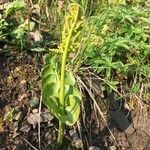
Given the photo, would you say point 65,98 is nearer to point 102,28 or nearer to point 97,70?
point 97,70

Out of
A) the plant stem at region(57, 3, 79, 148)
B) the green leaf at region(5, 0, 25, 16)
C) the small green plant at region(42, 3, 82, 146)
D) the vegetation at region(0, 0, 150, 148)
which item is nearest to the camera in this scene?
the plant stem at region(57, 3, 79, 148)

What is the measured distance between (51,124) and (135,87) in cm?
49

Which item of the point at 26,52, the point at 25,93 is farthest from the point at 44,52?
the point at 25,93

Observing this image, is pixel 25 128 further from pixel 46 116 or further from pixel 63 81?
pixel 63 81

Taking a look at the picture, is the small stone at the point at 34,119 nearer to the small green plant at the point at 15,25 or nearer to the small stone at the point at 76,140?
the small stone at the point at 76,140

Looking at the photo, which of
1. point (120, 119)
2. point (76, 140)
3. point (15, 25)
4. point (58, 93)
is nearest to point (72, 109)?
point (58, 93)

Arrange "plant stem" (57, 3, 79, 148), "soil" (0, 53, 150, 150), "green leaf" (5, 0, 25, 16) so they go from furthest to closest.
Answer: "green leaf" (5, 0, 25, 16), "soil" (0, 53, 150, 150), "plant stem" (57, 3, 79, 148)

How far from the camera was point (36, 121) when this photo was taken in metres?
1.85

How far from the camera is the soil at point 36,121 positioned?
5.94 feet

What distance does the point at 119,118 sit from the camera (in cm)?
204

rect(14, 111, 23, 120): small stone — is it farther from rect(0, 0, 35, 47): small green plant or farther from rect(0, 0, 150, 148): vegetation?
rect(0, 0, 35, 47): small green plant

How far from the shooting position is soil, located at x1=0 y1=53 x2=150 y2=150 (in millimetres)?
1812

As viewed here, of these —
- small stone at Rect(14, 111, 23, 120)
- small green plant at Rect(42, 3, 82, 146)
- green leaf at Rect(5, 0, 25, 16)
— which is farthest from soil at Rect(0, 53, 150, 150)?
green leaf at Rect(5, 0, 25, 16)

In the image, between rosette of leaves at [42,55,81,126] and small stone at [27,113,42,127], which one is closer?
rosette of leaves at [42,55,81,126]
